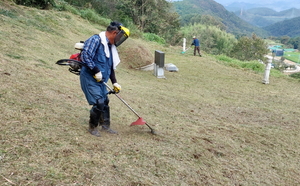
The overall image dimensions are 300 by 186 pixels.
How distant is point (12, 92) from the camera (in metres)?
3.98

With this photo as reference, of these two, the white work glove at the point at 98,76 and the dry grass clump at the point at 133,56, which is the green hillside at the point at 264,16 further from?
the white work glove at the point at 98,76

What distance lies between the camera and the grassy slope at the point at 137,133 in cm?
258

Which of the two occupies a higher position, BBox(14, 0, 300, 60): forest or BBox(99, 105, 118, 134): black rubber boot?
BBox(14, 0, 300, 60): forest

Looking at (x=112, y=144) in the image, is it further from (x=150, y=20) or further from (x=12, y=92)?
(x=150, y=20)

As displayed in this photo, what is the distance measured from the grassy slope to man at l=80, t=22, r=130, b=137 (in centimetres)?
52

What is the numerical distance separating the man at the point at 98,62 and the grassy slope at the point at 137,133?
1.70 feet

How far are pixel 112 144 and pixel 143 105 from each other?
2599mm

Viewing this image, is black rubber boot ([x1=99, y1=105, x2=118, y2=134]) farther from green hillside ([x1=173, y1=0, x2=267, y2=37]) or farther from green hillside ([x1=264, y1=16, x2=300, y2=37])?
green hillside ([x1=264, y1=16, x2=300, y2=37])

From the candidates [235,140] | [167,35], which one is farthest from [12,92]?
[167,35]

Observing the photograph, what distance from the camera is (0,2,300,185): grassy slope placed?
102 inches

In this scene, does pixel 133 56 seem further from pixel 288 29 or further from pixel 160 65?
pixel 288 29

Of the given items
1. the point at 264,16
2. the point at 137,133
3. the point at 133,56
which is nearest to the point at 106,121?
the point at 137,133

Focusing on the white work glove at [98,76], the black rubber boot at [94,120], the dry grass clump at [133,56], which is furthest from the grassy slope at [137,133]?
the dry grass clump at [133,56]

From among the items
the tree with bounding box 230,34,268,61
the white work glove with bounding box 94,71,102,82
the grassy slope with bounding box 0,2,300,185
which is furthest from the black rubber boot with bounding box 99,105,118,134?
the tree with bounding box 230,34,268,61
